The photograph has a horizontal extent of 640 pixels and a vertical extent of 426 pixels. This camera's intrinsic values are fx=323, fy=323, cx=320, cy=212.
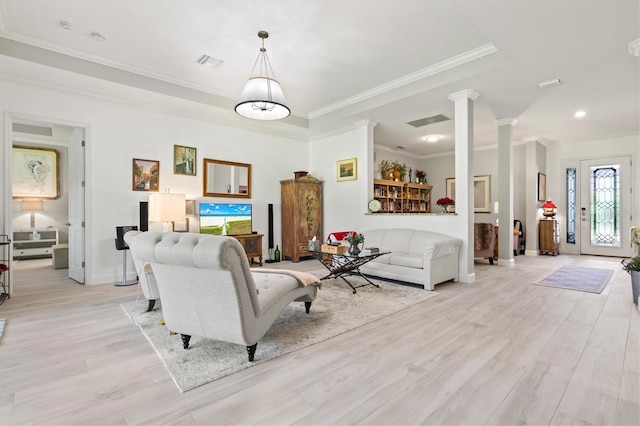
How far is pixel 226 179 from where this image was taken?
627cm

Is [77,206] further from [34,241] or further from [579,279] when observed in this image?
[579,279]

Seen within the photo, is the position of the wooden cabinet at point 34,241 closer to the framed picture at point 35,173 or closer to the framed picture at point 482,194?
the framed picture at point 35,173

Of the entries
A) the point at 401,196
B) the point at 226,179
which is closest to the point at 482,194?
the point at 401,196

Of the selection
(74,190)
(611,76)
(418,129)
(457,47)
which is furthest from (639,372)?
(74,190)

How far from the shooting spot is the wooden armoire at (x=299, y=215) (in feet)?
22.4

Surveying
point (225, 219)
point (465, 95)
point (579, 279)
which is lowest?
point (579, 279)

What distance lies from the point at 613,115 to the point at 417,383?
6.97 m

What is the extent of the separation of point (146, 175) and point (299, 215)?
294 cm

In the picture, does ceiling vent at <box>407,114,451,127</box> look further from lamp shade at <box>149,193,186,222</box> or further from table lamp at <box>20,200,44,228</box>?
table lamp at <box>20,200,44,228</box>

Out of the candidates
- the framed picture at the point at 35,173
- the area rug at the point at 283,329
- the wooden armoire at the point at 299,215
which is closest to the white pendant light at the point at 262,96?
the area rug at the point at 283,329

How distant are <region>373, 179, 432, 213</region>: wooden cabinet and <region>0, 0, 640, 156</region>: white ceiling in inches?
90.3

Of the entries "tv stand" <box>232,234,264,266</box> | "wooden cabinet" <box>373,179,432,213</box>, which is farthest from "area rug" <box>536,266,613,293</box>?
"tv stand" <box>232,234,264,266</box>

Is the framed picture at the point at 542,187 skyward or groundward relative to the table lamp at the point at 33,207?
skyward

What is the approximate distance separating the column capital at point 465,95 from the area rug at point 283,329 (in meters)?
2.91
